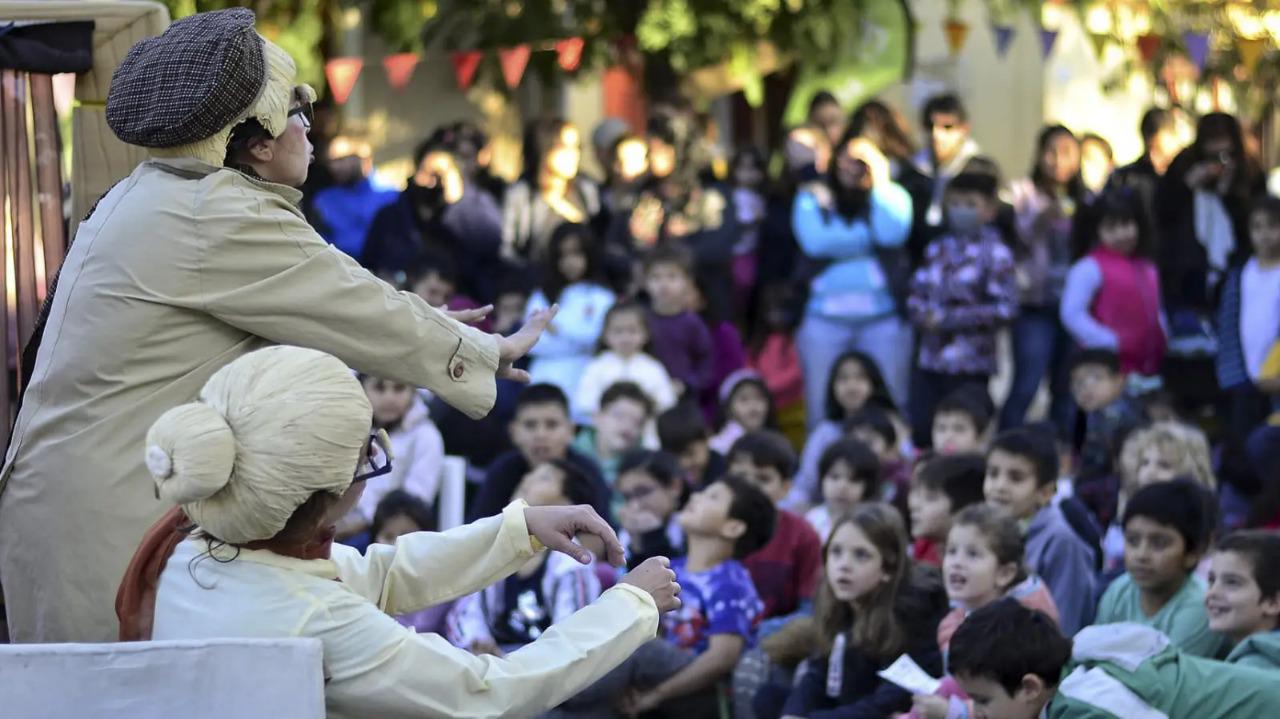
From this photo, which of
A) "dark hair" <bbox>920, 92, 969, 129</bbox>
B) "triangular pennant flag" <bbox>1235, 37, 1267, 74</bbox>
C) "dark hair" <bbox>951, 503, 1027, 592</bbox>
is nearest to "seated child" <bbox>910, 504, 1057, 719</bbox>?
"dark hair" <bbox>951, 503, 1027, 592</bbox>

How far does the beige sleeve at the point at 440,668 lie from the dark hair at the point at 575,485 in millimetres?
3870

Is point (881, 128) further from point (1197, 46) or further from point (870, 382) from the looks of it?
point (1197, 46)

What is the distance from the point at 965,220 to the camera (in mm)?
9391

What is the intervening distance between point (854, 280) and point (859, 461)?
224cm

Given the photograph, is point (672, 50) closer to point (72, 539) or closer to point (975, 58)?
point (975, 58)

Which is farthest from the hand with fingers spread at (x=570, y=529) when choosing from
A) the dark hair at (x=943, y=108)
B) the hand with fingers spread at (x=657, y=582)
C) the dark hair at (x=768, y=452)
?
the dark hair at (x=943, y=108)

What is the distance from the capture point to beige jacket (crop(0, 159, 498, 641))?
11.2ft

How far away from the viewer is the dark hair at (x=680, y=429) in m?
8.20

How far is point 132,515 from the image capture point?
137 inches

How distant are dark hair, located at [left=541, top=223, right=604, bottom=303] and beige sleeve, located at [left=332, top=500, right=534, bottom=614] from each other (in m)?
6.07

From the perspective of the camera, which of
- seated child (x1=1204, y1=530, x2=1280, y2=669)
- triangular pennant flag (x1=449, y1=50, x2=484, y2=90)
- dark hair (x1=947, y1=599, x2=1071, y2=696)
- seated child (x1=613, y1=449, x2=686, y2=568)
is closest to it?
dark hair (x1=947, y1=599, x2=1071, y2=696)

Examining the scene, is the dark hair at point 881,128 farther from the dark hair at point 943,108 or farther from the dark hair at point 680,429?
the dark hair at point 680,429

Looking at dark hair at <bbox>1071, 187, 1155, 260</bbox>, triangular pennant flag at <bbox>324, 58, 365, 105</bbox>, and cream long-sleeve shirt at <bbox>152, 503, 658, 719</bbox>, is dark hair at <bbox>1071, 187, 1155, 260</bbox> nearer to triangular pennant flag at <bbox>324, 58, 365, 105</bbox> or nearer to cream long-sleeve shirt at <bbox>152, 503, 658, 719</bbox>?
triangular pennant flag at <bbox>324, 58, 365, 105</bbox>

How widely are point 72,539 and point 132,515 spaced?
0.11m
